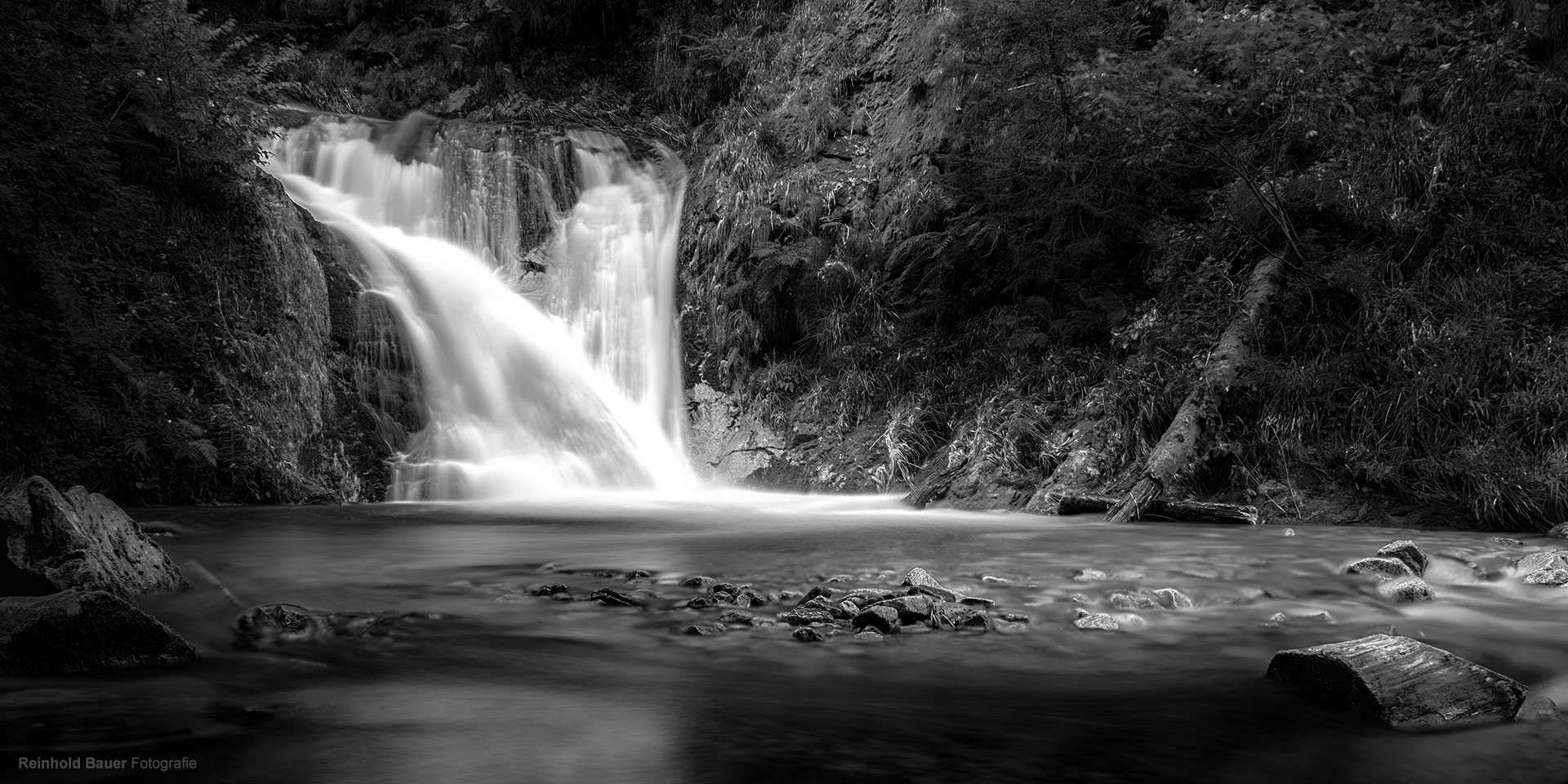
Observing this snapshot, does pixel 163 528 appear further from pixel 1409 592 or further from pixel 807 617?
pixel 1409 592

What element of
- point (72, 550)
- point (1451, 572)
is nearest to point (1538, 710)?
point (1451, 572)

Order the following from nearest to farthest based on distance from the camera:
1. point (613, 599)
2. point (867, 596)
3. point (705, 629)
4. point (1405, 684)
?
point (1405, 684)
point (705, 629)
point (867, 596)
point (613, 599)

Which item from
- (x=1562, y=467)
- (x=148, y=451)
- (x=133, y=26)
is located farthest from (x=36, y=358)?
(x=1562, y=467)

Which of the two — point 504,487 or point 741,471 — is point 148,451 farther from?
point 741,471

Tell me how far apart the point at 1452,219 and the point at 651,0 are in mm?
13881

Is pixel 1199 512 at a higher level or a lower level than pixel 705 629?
higher

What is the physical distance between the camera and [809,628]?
383 centimetres

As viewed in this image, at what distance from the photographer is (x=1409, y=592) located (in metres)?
4.47

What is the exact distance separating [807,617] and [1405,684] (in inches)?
83.5

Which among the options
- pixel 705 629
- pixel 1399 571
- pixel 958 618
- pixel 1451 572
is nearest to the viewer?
pixel 705 629

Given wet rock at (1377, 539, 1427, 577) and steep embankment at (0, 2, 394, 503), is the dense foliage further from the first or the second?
wet rock at (1377, 539, 1427, 577)

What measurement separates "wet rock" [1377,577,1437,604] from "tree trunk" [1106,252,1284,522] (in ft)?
9.68

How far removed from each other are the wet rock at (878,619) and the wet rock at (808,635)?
7.7 inches

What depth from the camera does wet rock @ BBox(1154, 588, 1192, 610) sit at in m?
4.39
